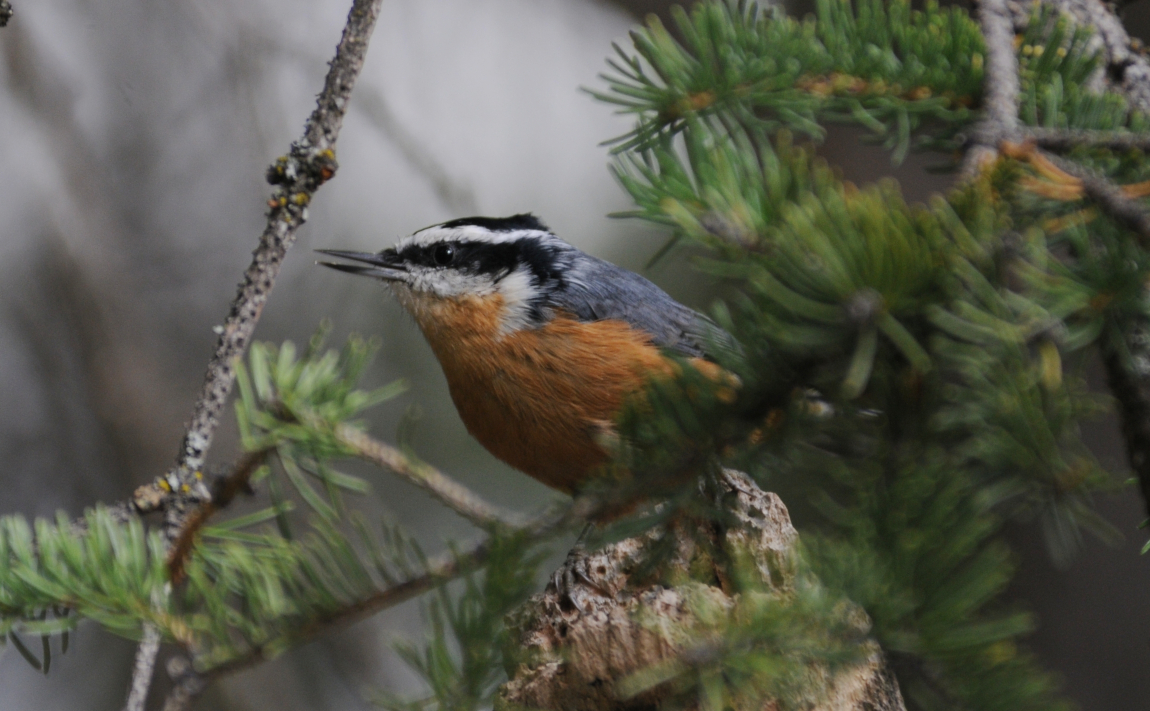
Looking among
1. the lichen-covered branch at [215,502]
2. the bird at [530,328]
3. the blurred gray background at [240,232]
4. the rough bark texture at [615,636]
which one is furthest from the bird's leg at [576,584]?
the blurred gray background at [240,232]

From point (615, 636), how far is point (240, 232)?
196 cm

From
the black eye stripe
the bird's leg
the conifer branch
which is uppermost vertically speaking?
the black eye stripe

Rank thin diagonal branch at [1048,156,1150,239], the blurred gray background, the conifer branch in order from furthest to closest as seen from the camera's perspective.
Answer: the blurred gray background → the conifer branch → thin diagonal branch at [1048,156,1150,239]

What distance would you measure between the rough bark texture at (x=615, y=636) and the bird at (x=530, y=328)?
0.20 meters

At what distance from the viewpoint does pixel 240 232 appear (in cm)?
241

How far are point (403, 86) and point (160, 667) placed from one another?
5.33ft

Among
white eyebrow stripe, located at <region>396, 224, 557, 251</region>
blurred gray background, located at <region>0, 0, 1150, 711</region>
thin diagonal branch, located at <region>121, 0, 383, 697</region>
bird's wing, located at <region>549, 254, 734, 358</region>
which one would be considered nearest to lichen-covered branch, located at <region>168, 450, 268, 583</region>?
thin diagonal branch, located at <region>121, 0, 383, 697</region>

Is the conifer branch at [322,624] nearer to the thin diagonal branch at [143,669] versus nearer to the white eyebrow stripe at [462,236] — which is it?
the thin diagonal branch at [143,669]

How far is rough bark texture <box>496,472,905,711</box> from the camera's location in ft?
2.45

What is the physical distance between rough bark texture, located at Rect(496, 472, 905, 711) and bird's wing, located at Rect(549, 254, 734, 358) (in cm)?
45

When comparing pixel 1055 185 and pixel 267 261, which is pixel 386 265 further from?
pixel 1055 185

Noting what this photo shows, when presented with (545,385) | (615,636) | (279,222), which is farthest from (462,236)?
(615,636)

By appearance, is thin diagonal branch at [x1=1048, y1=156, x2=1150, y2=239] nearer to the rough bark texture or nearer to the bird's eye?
the rough bark texture

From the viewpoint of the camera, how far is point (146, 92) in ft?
7.40
